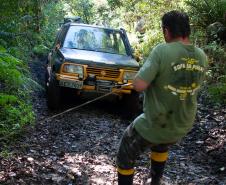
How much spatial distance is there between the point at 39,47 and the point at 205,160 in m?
10.4

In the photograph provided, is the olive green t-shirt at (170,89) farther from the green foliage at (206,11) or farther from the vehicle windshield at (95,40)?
the green foliage at (206,11)

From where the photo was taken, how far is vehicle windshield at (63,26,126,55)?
8.99 meters

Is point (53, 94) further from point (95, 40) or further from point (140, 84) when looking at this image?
point (140, 84)

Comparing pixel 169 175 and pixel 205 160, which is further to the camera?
pixel 205 160

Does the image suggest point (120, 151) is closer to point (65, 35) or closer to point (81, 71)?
point (81, 71)

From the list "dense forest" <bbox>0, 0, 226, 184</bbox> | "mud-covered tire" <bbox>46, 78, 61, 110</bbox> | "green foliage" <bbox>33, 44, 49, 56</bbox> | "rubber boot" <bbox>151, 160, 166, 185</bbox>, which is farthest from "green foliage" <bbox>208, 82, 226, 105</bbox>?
"green foliage" <bbox>33, 44, 49, 56</bbox>

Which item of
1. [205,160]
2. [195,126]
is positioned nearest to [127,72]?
[195,126]

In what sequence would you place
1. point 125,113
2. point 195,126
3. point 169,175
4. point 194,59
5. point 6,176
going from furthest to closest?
point 125,113 < point 195,126 < point 169,175 < point 6,176 < point 194,59

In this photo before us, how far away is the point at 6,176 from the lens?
15.5 feet

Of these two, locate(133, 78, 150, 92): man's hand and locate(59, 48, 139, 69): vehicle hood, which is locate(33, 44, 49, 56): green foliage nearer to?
locate(59, 48, 139, 69): vehicle hood

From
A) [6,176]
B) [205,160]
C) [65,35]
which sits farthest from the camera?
[65,35]

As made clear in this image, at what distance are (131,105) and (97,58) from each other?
1.16 meters

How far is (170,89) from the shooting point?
3648 millimetres

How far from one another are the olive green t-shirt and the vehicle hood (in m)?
4.24
